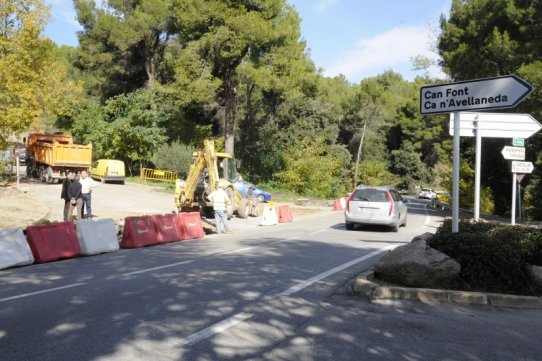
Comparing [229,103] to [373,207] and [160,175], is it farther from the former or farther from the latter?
[373,207]

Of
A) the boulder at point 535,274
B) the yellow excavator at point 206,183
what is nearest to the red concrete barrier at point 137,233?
the yellow excavator at point 206,183

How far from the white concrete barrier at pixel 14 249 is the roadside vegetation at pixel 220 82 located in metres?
17.5

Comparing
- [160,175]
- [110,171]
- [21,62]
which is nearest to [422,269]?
[21,62]

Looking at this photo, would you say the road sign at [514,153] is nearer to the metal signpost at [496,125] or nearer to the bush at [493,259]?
the metal signpost at [496,125]

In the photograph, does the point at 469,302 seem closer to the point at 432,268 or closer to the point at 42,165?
the point at 432,268

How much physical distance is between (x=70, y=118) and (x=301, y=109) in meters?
21.4

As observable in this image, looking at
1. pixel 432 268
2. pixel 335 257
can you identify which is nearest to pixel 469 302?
pixel 432 268

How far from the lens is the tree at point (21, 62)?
2553 centimetres

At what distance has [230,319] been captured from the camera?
5797mm

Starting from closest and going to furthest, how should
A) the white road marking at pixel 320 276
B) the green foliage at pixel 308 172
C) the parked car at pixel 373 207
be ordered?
the white road marking at pixel 320 276 → the parked car at pixel 373 207 → the green foliage at pixel 308 172

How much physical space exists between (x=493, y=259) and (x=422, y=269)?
1034 mm

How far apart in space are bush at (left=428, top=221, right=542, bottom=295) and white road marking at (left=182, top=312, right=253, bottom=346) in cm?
335

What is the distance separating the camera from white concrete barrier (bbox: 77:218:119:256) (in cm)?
1221

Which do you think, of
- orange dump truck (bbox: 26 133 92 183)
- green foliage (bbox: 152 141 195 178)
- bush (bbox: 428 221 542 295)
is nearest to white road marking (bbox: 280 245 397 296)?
bush (bbox: 428 221 542 295)
